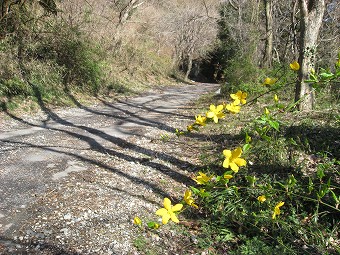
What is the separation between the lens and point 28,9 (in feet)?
31.5

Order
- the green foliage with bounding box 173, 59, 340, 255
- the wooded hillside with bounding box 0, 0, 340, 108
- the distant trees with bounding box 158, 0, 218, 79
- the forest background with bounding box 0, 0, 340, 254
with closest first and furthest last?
the forest background with bounding box 0, 0, 340, 254, the green foliage with bounding box 173, 59, 340, 255, the wooded hillside with bounding box 0, 0, 340, 108, the distant trees with bounding box 158, 0, 218, 79

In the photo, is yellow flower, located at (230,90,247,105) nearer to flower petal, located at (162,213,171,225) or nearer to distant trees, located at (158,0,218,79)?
flower petal, located at (162,213,171,225)

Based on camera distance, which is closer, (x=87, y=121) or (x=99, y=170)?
(x=99, y=170)

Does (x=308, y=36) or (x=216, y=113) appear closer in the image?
(x=216, y=113)

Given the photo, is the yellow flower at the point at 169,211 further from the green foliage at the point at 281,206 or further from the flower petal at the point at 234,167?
the green foliage at the point at 281,206

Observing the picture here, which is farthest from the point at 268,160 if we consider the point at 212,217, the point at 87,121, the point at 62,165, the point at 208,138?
the point at 87,121

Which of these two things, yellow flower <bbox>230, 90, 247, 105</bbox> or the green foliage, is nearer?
yellow flower <bbox>230, 90, 247, 105</bbox>

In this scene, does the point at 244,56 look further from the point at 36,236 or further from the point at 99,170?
the point at 36,236

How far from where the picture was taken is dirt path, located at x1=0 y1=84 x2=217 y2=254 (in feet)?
8.89

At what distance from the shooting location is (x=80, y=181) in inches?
150

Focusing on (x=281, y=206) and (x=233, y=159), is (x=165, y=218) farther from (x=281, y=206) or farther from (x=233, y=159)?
(x=281, y=206)

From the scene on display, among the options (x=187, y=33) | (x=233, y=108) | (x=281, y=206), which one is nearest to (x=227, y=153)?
(x=233, y=108)

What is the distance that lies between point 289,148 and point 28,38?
346 inches

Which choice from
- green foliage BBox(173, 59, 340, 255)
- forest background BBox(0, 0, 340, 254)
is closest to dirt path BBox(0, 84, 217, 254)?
forest background BBox(0, 0, 340, 254)
